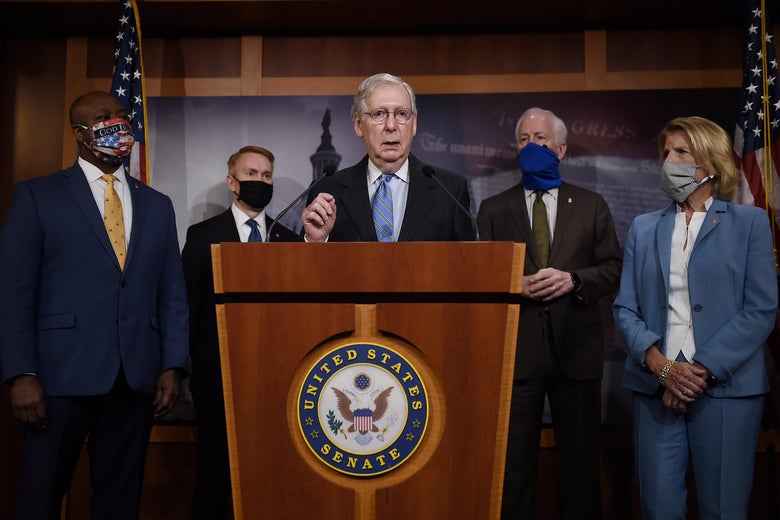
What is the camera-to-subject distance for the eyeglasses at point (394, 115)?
2.56 m

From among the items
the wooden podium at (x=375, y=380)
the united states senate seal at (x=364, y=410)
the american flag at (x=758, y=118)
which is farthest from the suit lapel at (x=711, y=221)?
the united states senate seal at (x=364, y=410)

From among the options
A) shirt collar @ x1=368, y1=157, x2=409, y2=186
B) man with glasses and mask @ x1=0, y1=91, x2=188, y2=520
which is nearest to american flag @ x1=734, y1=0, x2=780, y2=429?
shirt collar @ x1=368, y1=157, x2=409, y2=186

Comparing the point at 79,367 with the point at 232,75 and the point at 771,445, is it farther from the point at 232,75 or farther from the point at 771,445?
the point at 771,445

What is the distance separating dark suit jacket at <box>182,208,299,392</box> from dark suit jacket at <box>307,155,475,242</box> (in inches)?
55.7

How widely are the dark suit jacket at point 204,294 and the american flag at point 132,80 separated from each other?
0.43m

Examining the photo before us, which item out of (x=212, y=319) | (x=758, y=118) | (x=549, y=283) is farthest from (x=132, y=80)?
(x=758, y=118)

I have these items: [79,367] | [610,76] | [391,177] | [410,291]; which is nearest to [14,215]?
[79,367]

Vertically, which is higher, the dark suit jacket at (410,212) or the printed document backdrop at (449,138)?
the printed document backdrop at (449,138)

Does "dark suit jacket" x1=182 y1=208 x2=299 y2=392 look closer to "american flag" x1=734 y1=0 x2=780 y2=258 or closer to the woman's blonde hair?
the woman's blonde hair

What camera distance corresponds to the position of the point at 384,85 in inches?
102

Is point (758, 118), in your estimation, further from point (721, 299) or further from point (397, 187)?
point (397, 187)

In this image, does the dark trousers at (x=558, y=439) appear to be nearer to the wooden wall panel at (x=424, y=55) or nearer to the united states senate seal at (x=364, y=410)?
the united states senate seal at (x=364, y=410)

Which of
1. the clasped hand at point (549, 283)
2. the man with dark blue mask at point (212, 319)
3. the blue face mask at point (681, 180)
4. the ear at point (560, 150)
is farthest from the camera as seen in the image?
the ear at point (560, 150)

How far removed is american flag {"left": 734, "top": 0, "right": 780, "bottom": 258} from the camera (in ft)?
12.3
